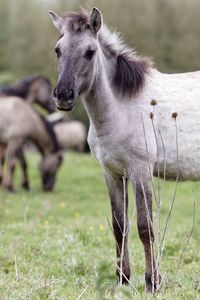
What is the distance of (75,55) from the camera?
18.8 feet

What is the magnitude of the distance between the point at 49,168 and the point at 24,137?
108 cm

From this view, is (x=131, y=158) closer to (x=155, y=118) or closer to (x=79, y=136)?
(x=155, y=118)

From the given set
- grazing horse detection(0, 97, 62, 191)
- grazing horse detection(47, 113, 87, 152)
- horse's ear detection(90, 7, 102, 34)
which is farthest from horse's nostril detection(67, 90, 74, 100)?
grazing horse detection(47, 113, 87, 152)

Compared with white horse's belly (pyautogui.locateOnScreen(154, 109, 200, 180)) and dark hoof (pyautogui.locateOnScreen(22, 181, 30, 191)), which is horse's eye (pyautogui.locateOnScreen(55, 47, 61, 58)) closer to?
white horse's belly (pyautogui.locateOnScreen(154, 109, 200, 180))

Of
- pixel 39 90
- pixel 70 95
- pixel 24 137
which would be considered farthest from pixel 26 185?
pixel 70 95

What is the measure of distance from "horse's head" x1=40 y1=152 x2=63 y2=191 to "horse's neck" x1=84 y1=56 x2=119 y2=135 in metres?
12.3

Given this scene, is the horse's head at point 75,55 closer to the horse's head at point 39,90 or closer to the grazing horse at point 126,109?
the grazing horse at point 126,109

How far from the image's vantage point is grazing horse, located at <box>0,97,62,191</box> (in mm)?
17734

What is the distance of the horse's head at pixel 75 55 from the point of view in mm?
5531

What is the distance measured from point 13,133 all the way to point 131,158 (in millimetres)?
12204

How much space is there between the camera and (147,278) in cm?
572

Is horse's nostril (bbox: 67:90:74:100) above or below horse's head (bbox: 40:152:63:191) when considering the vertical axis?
above

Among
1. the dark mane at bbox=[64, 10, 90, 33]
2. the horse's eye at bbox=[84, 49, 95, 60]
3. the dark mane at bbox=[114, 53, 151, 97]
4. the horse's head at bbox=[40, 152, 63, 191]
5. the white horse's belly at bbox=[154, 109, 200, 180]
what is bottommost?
the horse's head at bbox=[40, 152, 63, 191]

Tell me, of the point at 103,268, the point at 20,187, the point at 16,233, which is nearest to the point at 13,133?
the point at 20,187
